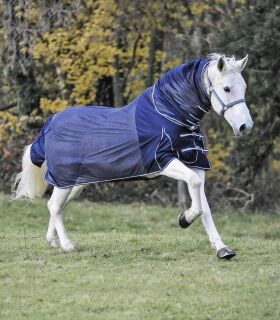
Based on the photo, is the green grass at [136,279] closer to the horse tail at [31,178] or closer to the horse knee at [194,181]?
the horse tail at [31,178]

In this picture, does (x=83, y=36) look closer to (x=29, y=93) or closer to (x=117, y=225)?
(x=29, y=93)

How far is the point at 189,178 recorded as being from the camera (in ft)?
24.7

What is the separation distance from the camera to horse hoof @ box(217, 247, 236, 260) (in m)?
7.65

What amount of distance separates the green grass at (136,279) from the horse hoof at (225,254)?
67 mm

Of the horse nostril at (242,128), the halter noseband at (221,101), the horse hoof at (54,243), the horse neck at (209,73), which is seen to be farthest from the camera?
the horse hoof at (54,243)

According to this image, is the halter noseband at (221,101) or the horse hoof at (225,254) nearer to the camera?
the halter noseband at (221,101)

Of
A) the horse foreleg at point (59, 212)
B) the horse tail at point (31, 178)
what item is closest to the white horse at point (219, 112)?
the horse foreleg at point (59, 212)

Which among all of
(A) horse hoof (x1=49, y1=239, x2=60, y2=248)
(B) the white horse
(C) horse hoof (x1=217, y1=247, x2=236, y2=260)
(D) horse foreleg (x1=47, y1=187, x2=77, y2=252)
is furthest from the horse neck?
(A) horse hoof (x1=49, y1=239, x2=60, y2=248)

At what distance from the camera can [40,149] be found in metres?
8.91

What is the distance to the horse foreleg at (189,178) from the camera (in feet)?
Result: 24.7

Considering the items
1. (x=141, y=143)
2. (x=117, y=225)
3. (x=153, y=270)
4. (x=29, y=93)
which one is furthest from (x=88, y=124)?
(x=29, y=93)

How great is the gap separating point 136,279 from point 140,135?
1565mm

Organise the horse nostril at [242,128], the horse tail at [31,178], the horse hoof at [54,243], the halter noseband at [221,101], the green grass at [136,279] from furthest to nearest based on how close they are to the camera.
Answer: the horse tail at [31,178] < the horse hoof at [54,243] < the halter noseband at [221,101] < the horse nostril at [242,128] < the green grass at [136,279]

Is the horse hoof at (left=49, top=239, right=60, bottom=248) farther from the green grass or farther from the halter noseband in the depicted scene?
the halter noseband
